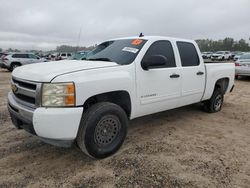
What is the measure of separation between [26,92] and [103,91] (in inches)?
40.4

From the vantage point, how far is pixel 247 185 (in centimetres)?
272

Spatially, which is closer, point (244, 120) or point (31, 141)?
point (31, 141)

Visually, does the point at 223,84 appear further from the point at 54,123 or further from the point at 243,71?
the point at 243,71

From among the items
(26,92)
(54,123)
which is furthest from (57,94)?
(26,92)

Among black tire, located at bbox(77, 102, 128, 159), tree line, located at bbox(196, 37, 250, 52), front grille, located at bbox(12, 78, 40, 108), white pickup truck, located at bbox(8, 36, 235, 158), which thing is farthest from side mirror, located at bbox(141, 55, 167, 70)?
tree line, located at bbox(196, 37, 250, 52)

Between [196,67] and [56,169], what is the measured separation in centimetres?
341

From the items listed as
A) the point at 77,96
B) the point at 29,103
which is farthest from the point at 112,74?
the point at 29,103

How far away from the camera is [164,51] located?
4234 mm

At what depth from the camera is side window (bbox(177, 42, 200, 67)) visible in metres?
4.57

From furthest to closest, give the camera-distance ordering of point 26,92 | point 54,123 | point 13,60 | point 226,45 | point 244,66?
point 226,45 < point 13,60 < point 244,66 < point 26,92 < point 54,123

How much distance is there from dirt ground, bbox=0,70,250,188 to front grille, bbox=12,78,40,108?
0.88 meters

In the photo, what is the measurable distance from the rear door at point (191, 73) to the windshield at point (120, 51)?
110cm

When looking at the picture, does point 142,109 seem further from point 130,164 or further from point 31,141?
point 31,141

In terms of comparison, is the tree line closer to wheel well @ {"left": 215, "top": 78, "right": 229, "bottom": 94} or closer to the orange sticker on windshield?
wheel well @ {"left": 215, "top": 78, "right": 229, "bottom": 94}
